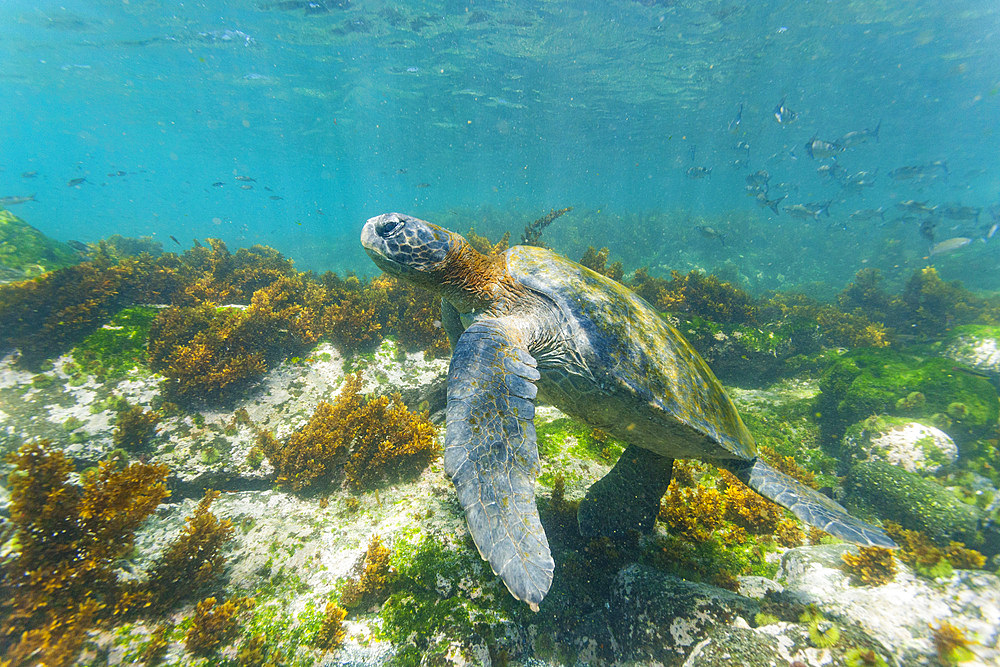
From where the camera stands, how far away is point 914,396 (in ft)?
17.4

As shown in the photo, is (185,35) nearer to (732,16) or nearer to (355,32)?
(355,32)

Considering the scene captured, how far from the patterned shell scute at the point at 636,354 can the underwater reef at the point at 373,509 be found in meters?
1.13

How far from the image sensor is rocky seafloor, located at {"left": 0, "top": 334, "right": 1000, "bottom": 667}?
2.22m

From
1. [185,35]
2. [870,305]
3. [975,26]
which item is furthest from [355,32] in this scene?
[975,26]

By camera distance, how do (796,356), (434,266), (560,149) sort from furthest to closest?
(560,149), (796,356), (434,266)

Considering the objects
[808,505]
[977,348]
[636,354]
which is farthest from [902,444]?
[977,348]

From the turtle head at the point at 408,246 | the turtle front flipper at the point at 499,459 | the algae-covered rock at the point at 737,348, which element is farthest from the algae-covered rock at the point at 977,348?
the turtle head at the point at 408,246

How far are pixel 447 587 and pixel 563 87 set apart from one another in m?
31.7

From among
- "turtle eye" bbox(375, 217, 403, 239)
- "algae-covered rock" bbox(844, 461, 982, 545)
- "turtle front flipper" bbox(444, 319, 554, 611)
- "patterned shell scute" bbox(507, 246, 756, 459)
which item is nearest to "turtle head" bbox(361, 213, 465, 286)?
"turtle eye" bbox(375, 217, 403, 239)

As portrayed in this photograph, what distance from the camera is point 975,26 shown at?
69.3ft

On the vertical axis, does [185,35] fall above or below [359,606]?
above

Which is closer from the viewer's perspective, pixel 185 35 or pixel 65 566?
pixel 65 566

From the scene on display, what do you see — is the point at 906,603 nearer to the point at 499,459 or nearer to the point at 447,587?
the point at 499,459

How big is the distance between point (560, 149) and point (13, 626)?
1925 inches
